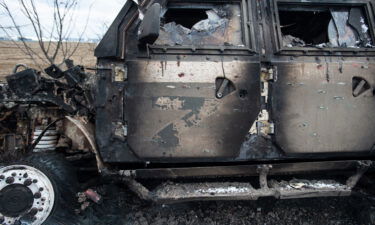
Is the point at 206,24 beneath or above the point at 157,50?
above

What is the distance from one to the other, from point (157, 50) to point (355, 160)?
2.25 meters

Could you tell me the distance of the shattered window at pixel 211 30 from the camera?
3.15m

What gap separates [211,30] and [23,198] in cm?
230

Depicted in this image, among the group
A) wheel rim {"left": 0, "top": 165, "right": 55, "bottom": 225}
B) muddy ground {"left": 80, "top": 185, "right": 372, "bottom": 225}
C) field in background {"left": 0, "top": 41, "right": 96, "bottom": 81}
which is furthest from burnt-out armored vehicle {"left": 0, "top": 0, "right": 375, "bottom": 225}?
field in background {"left": 0, "top": 41, "right": 96, "bottom": 81}

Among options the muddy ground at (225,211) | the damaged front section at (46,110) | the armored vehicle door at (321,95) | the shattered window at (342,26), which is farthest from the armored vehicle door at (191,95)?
the muddy ground at (225,211)

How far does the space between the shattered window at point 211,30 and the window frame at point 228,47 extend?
4cm

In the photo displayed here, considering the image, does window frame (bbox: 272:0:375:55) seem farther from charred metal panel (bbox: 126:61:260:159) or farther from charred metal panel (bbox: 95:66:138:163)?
charred metal panel (bbox: 95:66:138:163)

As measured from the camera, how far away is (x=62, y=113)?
11.3 ft

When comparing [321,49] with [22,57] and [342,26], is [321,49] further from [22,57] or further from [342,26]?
[22,57]

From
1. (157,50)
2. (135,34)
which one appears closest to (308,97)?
(157,50)

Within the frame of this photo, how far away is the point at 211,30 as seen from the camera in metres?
3.21

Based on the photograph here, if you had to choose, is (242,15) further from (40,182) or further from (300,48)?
(40,182)

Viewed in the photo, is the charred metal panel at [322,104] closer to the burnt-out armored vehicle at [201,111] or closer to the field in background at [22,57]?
the burnt-out armored vehicle at [201,111]

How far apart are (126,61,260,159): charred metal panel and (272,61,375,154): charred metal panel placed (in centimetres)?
31
